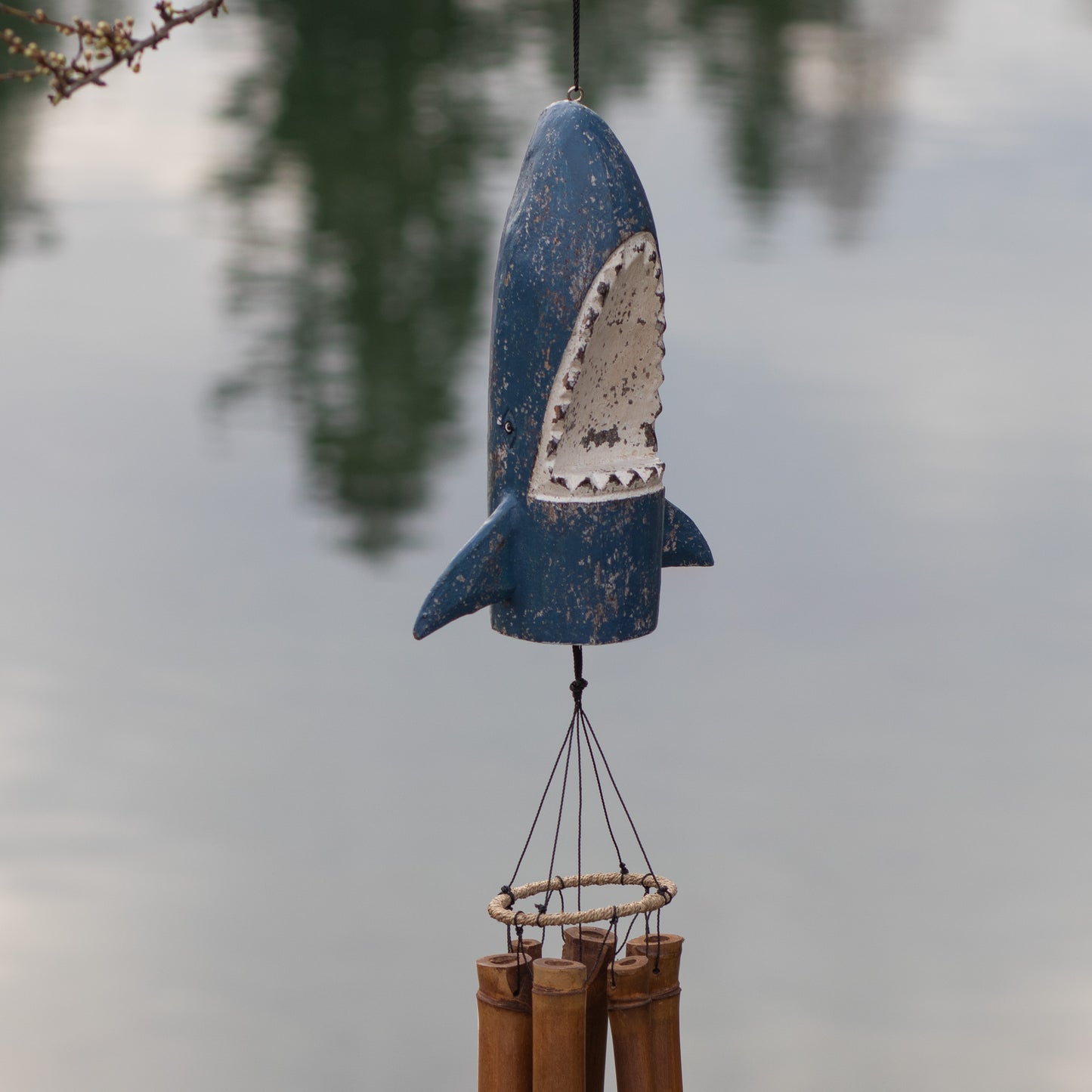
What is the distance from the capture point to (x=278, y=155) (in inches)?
362

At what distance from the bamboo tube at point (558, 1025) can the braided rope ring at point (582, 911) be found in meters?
0.06

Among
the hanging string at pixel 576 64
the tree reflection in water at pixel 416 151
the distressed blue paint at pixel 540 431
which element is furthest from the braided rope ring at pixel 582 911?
the tree reflection in water at pixel 416 151

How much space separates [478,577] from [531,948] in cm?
55

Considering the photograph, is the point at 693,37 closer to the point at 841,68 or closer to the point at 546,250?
the point at 841,68

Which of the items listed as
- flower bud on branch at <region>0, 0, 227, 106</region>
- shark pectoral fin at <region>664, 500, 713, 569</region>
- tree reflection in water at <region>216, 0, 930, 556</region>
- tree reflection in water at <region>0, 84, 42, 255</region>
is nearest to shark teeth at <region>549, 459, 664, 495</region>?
shark pectoral fin at <region>664, 500, 713, 569</region>

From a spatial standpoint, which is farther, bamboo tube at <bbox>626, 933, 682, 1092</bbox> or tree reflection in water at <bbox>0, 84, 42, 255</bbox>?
tree reflection in water at <bbox>0, 84, 42, 255</bbox>

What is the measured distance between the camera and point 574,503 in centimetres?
246

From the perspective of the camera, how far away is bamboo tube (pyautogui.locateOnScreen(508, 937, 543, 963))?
252cm

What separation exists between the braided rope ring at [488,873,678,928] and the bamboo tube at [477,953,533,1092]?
0.07 m

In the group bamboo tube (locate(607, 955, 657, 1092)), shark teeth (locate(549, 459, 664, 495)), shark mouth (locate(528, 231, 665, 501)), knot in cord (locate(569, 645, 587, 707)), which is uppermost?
shark mouth (locate(528, 231, 665, 501))

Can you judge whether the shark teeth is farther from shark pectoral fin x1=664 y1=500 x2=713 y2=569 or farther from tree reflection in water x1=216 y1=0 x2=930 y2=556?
tree reflection in water x1=216 y1=0 x2=930 y2=556

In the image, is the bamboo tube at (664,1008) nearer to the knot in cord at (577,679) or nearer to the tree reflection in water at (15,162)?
the knot in cord at (577,679)

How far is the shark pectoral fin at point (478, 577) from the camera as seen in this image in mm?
2412

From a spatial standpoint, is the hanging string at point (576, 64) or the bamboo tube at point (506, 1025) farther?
the bamboo tube at point (506, 1025)
